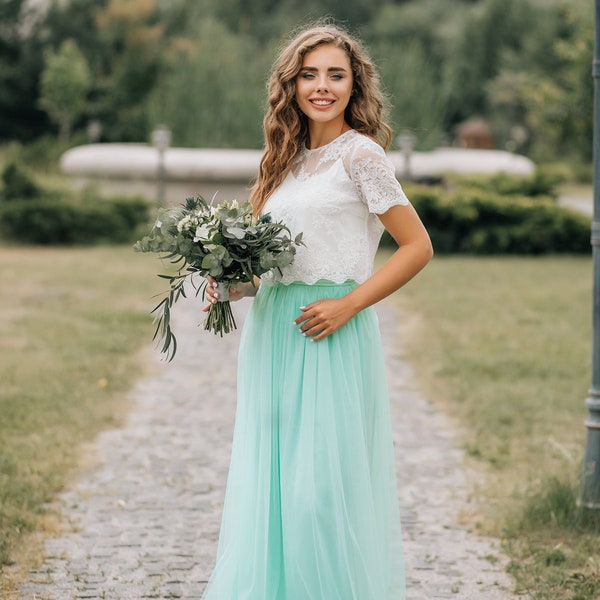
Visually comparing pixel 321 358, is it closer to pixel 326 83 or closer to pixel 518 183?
pixel 326 83

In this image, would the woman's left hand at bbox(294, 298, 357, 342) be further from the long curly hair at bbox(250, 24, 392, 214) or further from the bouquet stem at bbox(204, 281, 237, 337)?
the long curly hair at bbox(250, 24, 392, 214)

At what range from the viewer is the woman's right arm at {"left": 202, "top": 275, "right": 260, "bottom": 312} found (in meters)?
3.29

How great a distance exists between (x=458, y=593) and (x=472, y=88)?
4522 centimetres

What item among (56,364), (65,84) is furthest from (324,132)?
(65,84)

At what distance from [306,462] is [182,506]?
7.31ft

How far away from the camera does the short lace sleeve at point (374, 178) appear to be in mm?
3189

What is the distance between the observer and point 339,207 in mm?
3246

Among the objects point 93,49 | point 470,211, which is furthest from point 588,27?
point 93,49

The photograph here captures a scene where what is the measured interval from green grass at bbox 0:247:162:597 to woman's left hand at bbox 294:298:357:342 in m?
1.75

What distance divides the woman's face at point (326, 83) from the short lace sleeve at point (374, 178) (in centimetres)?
17

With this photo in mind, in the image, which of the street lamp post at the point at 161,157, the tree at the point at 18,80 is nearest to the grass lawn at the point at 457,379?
the street lamp post at the point at 161,157

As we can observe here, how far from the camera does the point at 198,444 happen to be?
255 inches

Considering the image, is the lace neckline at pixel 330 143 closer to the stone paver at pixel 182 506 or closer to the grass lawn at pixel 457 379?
the stone paver at pixel 182 506

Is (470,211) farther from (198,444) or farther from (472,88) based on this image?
(472,88)
